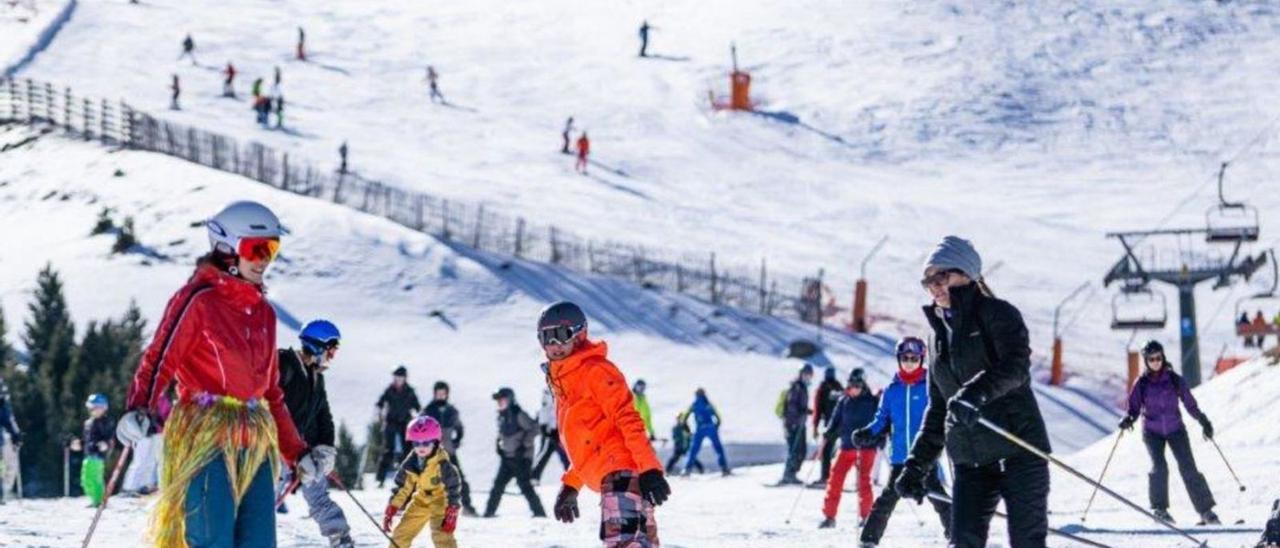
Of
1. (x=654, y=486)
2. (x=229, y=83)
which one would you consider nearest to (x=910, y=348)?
(x=654, y=486)

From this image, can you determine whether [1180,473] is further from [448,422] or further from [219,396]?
[219,396]

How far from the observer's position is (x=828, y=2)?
84938mm

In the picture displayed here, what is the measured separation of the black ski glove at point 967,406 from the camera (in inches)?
299

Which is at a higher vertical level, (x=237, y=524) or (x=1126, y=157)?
(x=237, y=524)

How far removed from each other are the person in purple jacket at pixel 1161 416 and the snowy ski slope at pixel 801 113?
1192 inches

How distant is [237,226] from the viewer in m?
6.87

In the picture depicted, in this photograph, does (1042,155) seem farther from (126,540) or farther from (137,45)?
(126,540)

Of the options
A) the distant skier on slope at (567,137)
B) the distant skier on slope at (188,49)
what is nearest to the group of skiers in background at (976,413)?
the distant skier on slope at (567,137)

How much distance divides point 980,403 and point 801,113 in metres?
63.6

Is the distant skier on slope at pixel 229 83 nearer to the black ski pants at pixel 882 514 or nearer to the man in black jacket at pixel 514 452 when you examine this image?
the man in black jacket at pixel 514 452

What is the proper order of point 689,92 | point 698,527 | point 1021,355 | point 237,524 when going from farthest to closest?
1. point 689,92
2. point 698,527
3. point 1021,355
4. point 237,524

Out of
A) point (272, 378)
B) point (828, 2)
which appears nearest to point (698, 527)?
point (272, 378)

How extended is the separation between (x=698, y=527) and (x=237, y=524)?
891 centimetres

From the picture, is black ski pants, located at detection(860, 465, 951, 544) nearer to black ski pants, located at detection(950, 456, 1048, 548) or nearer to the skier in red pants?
the skier in red pants
